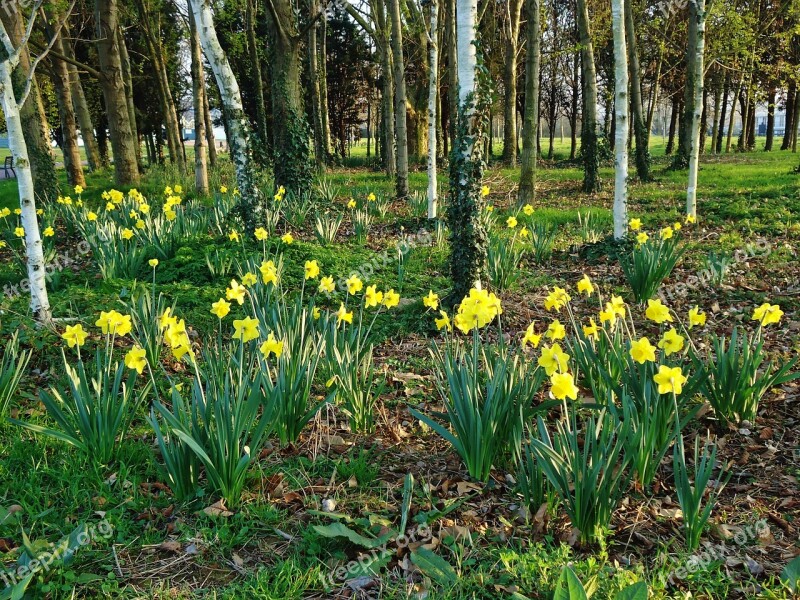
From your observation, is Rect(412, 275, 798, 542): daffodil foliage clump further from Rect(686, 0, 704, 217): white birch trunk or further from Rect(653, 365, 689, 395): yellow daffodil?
Rect(686, 0, 704, 217): white birch trunk

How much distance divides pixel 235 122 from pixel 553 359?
→ 5.71m

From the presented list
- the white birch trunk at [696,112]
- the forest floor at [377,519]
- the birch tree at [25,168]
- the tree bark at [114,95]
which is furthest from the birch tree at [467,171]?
the tree bark at [114,95]

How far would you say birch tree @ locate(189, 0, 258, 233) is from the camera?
20.9 feet

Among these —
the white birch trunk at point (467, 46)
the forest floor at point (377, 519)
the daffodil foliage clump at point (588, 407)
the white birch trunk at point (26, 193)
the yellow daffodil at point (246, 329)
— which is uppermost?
the white birch trunk at point (467, 46)

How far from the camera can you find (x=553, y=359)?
98.3 inches

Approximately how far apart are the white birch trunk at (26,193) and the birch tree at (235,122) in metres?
2.67

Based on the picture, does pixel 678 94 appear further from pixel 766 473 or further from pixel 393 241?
pixel 766 473

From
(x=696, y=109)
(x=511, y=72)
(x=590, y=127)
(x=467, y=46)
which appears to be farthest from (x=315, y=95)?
(x=467, y=46)

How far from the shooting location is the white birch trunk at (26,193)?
4.06 metres

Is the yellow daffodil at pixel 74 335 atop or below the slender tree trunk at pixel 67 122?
below

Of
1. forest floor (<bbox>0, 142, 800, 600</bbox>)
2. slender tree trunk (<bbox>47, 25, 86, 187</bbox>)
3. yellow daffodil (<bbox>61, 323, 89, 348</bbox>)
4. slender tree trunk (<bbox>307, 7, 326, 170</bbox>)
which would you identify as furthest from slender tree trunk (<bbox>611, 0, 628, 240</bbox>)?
slender tree trunk (<bbox>47, 25, 86, 187</bbox>)

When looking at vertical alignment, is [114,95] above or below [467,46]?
above

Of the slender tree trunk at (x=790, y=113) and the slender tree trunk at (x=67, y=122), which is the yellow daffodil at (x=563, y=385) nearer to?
the slender tree trunk at (x=67, y=122)

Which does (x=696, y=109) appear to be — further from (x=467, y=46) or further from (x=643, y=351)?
(x=643, y=351)
